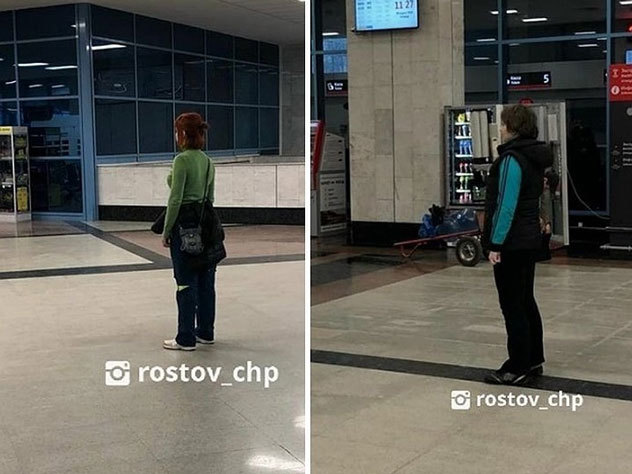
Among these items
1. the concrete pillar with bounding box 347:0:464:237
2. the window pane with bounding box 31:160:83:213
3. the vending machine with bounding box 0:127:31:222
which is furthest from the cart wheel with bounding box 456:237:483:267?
the vending machine with bounding box 0:127:31:222

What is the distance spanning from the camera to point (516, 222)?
13.1 ft

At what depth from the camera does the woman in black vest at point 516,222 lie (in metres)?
3.96

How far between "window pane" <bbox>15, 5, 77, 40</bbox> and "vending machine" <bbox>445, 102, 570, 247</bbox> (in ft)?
23.0

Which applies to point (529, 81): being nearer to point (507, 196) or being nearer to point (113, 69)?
point (113, 69)

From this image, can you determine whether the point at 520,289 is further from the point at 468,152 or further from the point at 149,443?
the point at 468,152

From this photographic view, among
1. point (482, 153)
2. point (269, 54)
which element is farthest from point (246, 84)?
point (482, 153)

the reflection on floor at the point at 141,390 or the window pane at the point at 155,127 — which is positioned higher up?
the window pane at the point at 155,127

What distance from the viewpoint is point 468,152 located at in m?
9.43

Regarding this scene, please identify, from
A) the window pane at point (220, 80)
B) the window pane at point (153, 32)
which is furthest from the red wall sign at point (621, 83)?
the window pane at point (220, 80)

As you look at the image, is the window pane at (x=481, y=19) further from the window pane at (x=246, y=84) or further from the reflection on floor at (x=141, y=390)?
the window pane at (x=246, y=84)

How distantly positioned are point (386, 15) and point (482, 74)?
2.67 meters

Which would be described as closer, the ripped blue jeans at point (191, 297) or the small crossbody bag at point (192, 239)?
the small crossbody bag at point (192, 239)

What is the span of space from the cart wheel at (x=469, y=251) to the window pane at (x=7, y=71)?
29.6 ft

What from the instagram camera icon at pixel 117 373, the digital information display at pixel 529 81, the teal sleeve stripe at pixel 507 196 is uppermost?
the digital information display at pixel 529 81
